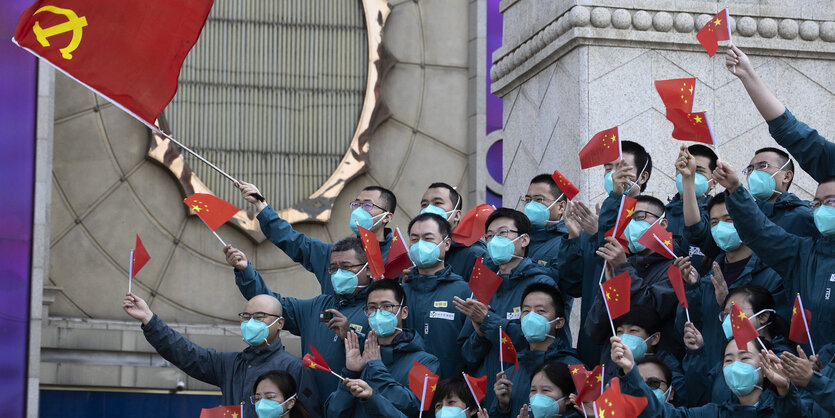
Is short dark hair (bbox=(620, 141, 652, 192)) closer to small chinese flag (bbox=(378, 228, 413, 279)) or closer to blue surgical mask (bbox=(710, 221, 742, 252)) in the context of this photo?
blue surgical mask (bbox=(710, 221, 742, 252))

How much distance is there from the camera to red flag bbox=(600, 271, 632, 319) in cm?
856

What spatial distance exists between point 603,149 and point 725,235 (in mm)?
1012

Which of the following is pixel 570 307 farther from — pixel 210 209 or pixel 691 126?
pixel 210 209

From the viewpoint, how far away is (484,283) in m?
9.55

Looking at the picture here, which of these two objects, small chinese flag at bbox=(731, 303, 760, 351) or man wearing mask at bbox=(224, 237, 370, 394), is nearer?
small chinese flag at bbox=(731, 303, 760, 351)

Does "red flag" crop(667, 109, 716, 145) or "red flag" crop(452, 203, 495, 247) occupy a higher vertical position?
"red flag" crop(667, 109, 716, 145)

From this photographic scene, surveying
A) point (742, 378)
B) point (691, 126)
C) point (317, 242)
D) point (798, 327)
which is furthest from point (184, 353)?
point (798, 327)

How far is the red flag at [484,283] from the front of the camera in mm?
9508

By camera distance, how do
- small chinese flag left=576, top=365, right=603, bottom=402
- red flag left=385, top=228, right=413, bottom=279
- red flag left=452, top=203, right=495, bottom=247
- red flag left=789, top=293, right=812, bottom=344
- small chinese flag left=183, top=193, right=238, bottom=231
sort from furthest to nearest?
small chinese flag left=183, top=193, right=238, bottom=231 → red flag left=452, top=203, right=495, bottom=247 → red flag left=385, top=228, right=413, bottom=279 → small chinese flag left=576, top=365, right=603, bottom=402 → red flag left=789, top=293, right=812, bottom=344

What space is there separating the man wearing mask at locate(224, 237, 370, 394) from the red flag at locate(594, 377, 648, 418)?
2193 millimetres

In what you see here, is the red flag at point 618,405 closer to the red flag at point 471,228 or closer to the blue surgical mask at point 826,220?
the blue surgical mask at point 826,220

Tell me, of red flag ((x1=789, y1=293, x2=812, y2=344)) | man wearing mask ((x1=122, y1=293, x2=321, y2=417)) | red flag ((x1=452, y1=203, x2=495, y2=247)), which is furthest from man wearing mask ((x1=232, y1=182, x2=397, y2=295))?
red flag ((x1=789, y1=293, x2=812, y2=344))

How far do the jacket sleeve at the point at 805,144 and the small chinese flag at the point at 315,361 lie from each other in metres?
2.82

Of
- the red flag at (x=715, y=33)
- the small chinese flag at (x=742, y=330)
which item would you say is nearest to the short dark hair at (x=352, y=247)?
the red flag at (x=715, y=33)
